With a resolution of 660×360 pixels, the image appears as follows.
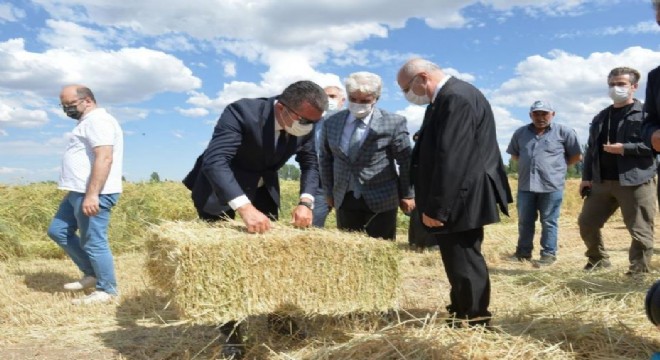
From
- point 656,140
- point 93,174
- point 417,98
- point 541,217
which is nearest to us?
point 656,140

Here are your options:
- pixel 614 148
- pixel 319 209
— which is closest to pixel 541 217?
pixel 614 148

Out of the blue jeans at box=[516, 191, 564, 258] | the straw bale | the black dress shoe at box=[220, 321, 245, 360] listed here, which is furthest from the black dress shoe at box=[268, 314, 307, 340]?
the blue jeans at box=[516, 191, 564, 258]

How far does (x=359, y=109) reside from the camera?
4.69 meters

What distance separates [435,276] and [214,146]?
357 cm

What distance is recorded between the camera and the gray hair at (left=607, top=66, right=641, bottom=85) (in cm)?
622

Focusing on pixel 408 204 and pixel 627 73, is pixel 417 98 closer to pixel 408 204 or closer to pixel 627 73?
pixel 408 204

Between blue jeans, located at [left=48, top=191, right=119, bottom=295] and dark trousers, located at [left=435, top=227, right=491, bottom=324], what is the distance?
343cm

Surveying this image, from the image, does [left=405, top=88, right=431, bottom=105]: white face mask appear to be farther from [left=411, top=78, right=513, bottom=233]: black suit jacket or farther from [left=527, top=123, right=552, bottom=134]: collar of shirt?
[left=527, top=123, right=552, bottom=134]: collar of shirt

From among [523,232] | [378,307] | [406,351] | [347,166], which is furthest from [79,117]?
[523,232]

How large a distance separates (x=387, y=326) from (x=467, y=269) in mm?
650

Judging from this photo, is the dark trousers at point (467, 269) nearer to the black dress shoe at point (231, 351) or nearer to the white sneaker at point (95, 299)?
the black dress shoe at point (231, 351)

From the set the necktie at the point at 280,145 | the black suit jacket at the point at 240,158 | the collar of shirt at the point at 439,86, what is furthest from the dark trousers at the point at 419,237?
the collar of shirt at the point at 439,86

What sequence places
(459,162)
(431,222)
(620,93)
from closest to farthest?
(459,162), (431,222), (620,93)

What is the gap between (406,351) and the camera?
335cm
